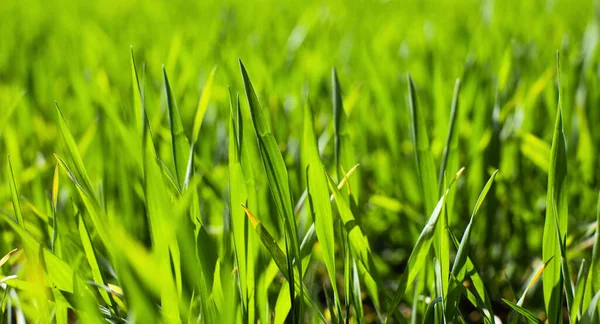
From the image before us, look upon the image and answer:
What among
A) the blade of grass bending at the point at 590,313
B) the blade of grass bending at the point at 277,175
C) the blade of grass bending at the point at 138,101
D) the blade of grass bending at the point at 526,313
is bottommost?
the blade of grass bending at the point at 526,313

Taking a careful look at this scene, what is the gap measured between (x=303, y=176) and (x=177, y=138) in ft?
0.80

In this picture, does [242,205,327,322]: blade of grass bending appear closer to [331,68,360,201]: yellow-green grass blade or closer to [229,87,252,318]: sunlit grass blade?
[229,87,252,318]: sunlit grass blade

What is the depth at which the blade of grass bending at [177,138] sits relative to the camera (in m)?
0.53

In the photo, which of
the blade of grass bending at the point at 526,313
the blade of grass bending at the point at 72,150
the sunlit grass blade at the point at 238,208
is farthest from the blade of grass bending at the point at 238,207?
the blade of grass bending at the point at 526,313

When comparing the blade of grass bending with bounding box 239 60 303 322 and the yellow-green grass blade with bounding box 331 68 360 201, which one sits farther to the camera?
the yellow-green grass blade with bounding box 331 68 360 201

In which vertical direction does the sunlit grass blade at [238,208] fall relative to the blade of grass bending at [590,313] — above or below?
above

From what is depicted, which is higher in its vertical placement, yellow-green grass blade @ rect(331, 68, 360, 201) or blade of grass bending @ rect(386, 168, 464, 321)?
yellow-green grass blade @ rect(331, 68, 360, 201)

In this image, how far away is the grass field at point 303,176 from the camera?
1.56 ft

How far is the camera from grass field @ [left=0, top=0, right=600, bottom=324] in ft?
1.56

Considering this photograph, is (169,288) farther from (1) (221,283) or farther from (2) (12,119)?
(2) (12,119)

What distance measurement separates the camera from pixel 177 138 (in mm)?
562

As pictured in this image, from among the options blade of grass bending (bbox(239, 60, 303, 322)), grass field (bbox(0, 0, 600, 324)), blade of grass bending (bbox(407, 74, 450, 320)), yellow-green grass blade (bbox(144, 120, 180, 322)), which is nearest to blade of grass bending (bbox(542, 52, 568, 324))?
grass field (bbox(0, 0, 600, 324))

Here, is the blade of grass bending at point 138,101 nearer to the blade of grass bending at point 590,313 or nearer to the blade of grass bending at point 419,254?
the blade of grass bending at point 419,254

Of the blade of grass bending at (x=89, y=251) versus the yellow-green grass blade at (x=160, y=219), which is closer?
the yellow-green grass blade at (x=160, y=219)
